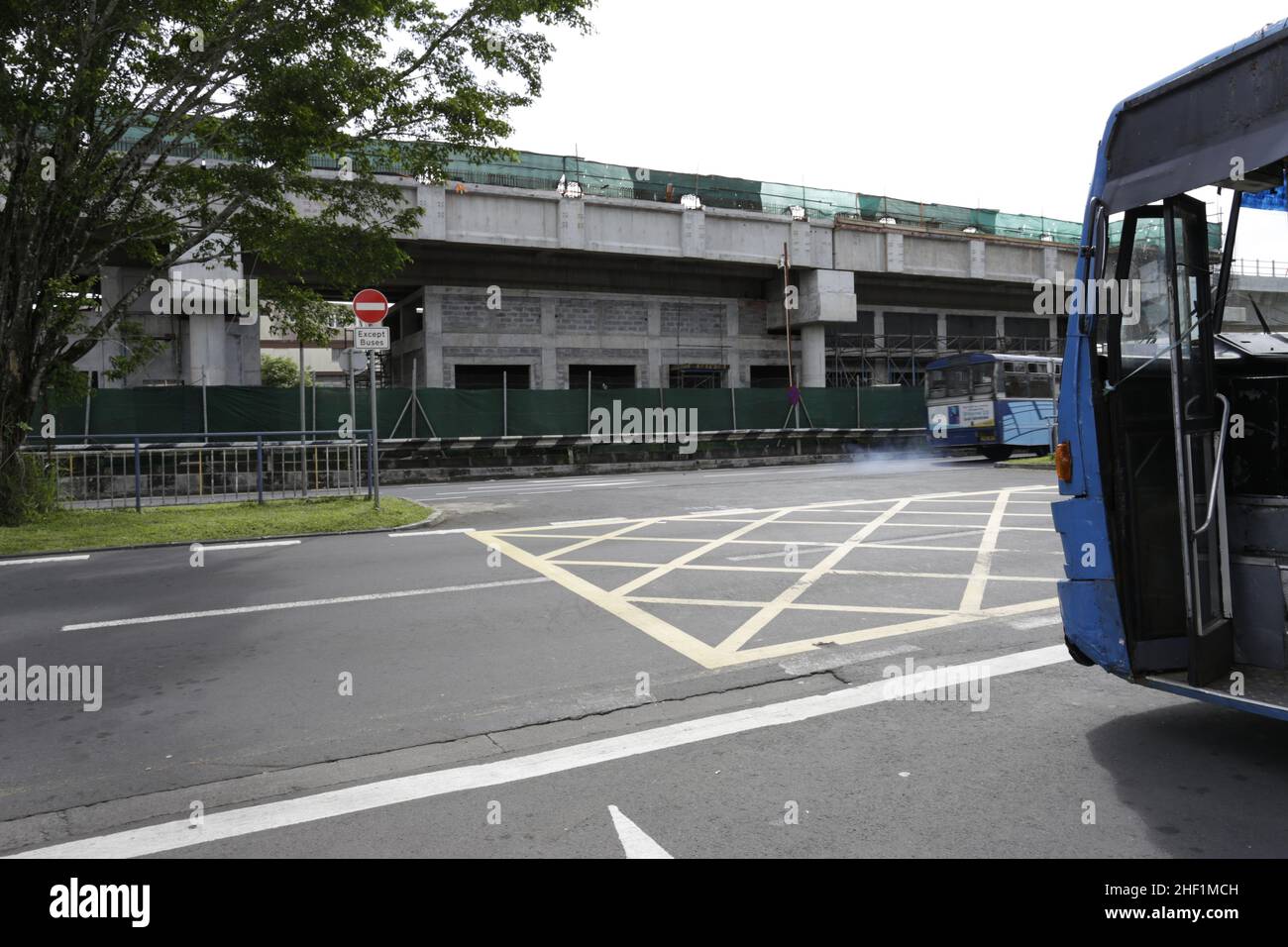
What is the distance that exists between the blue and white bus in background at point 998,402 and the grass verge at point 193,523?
17389 mm

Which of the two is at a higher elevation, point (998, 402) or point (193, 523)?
point (998, 402)

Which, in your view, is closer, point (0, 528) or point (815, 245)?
point (0, 528)

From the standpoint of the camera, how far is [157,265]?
13539mm

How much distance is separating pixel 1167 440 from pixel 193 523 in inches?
453

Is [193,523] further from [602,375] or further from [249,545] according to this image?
[602,375]

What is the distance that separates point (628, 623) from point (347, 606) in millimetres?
2374

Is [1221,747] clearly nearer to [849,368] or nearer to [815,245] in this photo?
[815,245]

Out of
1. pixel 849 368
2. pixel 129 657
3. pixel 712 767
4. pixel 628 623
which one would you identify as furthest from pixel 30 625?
pixel 849 368

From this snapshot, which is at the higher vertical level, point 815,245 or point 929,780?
point 815,245

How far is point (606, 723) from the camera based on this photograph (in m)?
4.38

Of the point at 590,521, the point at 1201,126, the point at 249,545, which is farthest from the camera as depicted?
the point at 590,521

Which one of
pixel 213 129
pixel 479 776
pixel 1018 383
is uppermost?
pixel 213 129

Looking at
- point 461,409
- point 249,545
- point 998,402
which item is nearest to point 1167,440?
point 249,545

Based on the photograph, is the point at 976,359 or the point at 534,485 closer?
the point at 534,485
